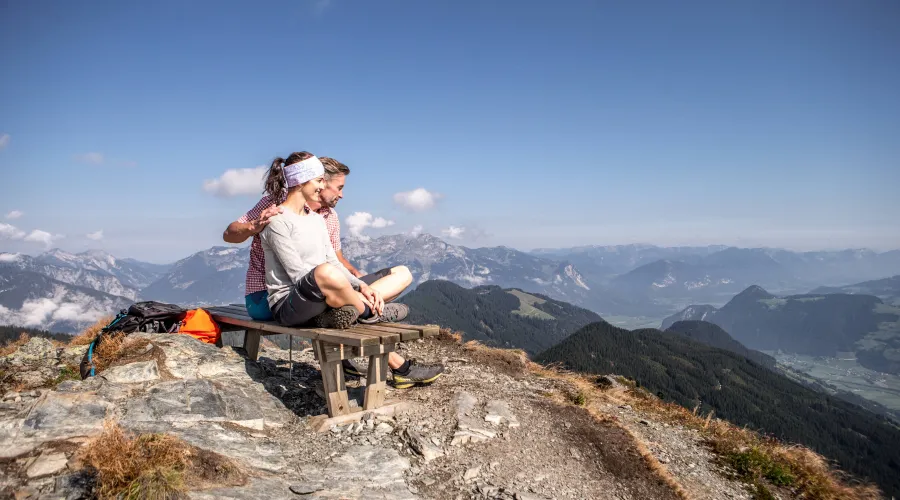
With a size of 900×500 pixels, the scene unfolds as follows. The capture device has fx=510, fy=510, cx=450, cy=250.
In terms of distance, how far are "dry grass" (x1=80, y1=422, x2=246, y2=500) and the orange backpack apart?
4.48 m

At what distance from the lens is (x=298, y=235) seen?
7656mm

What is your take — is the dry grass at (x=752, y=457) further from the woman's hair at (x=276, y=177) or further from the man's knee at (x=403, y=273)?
the woman's hair at (x=276, y=177)

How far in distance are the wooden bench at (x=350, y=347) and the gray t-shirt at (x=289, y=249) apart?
69 centimetres

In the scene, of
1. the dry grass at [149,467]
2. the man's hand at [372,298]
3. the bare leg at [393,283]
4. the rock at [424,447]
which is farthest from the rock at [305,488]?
the bare leg at [393,283]

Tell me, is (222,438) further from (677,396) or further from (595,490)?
(677,396)

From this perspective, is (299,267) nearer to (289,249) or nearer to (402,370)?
(289,249)

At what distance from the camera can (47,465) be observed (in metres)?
4.94

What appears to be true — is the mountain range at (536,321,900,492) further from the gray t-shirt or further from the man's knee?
the gray t-shirt

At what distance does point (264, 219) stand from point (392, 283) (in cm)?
237

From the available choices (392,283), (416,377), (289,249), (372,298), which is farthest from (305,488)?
(416,377)

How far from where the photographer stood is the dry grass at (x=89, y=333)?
409 inches

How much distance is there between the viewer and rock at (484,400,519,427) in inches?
313

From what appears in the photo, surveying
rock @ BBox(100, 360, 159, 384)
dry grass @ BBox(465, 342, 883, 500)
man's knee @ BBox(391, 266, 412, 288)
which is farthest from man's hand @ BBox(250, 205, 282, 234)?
dry grass @ BBox(465, 342, 883, 500)

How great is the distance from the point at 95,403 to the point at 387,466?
385 cm
